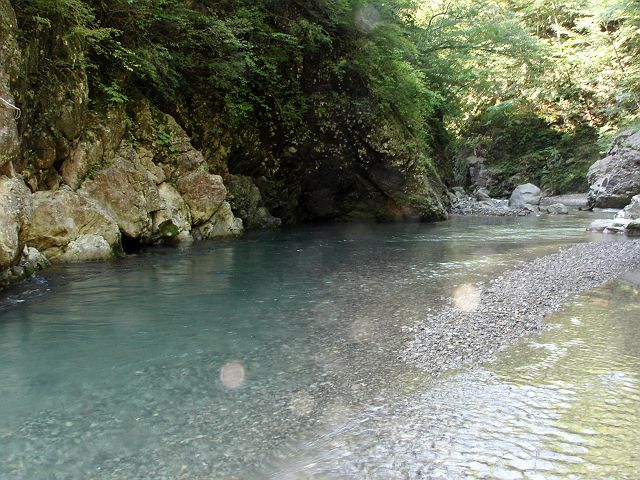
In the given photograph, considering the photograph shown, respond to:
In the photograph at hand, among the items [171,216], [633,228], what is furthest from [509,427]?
[633,228]

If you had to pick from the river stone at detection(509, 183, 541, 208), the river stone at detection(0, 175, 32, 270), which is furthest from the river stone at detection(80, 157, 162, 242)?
the river stone at detection(509, 183, 541, 208)

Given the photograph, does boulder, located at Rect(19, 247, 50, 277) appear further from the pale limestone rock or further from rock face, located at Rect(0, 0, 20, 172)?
rock face, located at Rect(0, 0, 20, 172)

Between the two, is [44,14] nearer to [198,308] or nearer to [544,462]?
[198,308]

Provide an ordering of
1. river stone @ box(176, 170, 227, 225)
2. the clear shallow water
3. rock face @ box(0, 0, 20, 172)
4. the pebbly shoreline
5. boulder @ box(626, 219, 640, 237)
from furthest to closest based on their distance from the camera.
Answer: boulder @ box(626, 219, 640, 237)
river stone @ box(176, 170, 227, 225)
rock face @ box(0, 0, 20, 172)
the pebbly shoreline
the clear shallow water

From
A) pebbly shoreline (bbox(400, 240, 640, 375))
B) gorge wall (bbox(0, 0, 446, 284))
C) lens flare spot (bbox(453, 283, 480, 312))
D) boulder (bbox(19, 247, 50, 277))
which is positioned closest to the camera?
pebbly shoreline (bbox(400, 240, 640, 375))

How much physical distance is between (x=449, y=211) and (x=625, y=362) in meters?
22.2

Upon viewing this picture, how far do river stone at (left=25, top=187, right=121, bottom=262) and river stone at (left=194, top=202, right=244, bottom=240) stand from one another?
3.74 m

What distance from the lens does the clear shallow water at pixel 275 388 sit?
12.1 ft

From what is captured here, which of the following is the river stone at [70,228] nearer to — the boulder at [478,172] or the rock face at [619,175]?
the rock face at [619,175]

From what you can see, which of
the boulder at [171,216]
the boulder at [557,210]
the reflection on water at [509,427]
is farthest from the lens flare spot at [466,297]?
the boulder at [557,210]

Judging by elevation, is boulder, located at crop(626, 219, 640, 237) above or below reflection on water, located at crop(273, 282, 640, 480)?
above

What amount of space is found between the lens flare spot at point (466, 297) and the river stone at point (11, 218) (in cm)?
690

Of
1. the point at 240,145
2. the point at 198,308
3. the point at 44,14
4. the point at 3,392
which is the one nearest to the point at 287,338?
the point at 198,308

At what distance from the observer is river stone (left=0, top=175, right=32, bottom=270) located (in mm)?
7965
